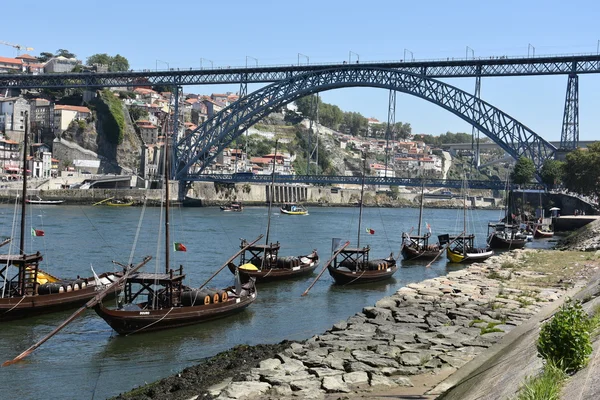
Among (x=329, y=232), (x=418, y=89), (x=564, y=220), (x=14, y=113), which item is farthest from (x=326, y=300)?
(x=14, y=113)

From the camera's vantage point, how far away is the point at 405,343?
17281mm

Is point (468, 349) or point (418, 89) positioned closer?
point (468, 349)

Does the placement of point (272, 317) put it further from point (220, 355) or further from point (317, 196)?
point (317, 196)

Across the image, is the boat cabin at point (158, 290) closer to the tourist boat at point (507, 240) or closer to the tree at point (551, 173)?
the tourist boat at point (507, 240)

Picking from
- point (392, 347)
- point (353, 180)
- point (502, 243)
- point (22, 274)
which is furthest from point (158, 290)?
point (353, 180)

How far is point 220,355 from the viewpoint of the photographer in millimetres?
19031

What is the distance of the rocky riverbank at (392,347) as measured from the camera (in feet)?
46.3

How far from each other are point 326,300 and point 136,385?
1347cm

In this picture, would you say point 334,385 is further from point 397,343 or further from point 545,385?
point 545,385

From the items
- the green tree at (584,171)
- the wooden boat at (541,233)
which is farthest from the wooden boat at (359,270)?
the green tree at (584,171)

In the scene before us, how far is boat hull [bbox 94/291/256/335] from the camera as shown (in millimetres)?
21938

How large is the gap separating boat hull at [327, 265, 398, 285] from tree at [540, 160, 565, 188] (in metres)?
51.8

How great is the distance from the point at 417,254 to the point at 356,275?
12806 millimetres

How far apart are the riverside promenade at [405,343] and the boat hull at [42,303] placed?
29.8 feet
